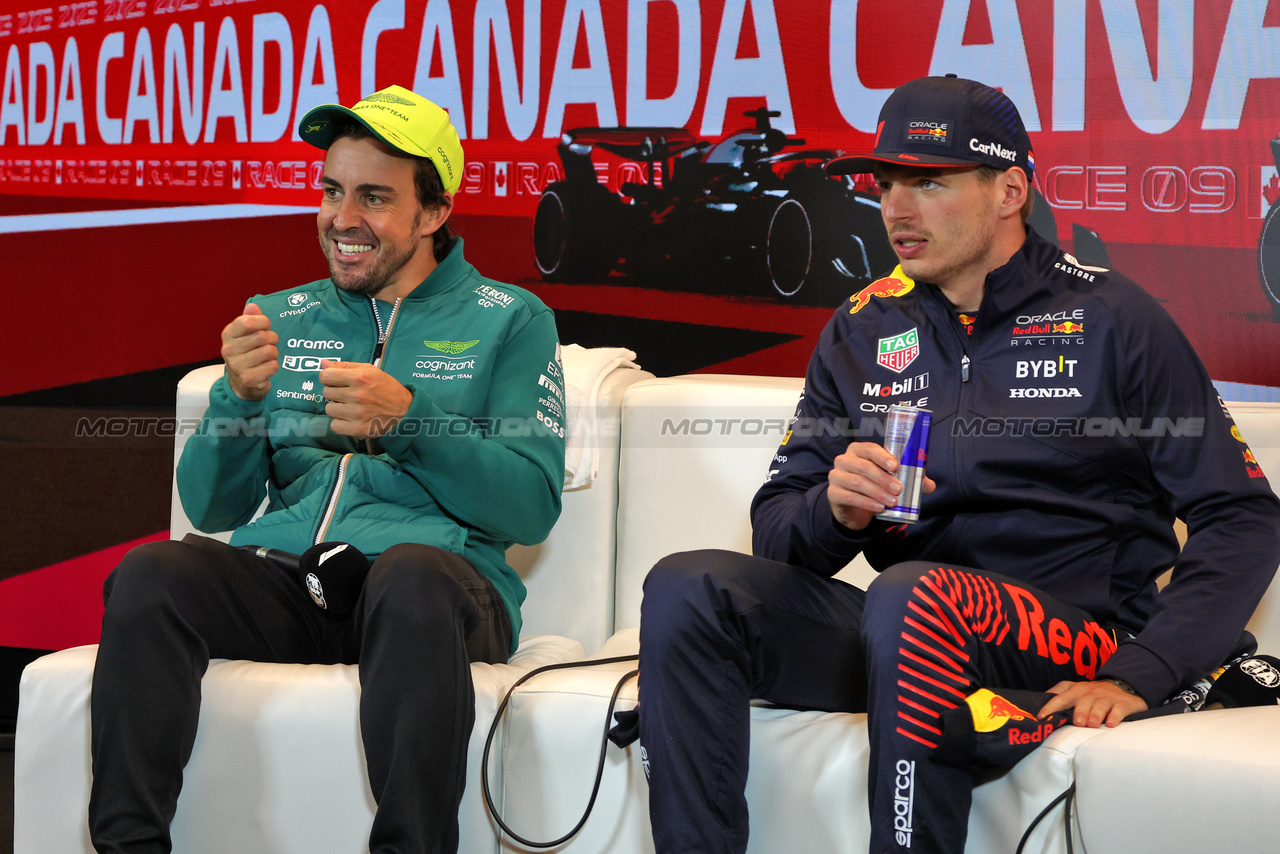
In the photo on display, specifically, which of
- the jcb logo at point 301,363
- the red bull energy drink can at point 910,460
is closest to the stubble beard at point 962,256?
the red bull energy drink can at point 910,460

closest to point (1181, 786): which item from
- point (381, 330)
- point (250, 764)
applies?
point (250, 764)

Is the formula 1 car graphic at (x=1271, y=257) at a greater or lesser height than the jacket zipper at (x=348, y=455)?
greater

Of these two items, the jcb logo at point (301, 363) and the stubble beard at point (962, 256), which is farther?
the jcb logo at point (301, 363)

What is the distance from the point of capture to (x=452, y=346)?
2.09m

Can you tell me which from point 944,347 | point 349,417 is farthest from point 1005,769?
point 349,417

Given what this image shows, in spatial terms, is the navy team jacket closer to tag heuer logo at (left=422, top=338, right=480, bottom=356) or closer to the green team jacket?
the green team jacket

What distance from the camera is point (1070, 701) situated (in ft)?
4.95

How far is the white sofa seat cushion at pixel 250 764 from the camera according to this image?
174 centimetres

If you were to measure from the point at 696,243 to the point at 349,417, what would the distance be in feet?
3.75

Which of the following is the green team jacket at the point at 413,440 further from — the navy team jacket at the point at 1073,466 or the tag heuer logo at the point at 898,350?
the tag heuer logo at the point at 898,350

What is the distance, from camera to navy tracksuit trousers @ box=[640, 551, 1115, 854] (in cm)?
142

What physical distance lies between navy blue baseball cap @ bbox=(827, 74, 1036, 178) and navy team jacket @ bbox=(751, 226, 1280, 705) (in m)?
0.17

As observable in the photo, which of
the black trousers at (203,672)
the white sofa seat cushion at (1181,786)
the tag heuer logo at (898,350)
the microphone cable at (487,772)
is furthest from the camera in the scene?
the tag heuer logo at (898,350)

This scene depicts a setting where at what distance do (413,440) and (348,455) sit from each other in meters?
0.23
